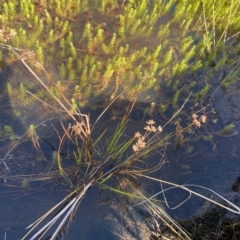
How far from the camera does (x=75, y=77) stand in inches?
131

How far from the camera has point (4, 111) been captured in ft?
10.1

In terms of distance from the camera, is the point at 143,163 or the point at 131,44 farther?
the point at 131,44

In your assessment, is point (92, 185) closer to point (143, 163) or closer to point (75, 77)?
point (143, 163)

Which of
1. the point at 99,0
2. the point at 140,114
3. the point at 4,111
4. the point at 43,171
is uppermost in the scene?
the point at 99,0

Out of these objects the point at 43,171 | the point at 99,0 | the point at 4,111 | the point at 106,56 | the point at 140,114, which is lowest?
the point at 43,171

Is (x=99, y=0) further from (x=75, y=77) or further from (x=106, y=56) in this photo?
(x=75, y=77)

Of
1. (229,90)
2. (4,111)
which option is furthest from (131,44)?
(4,111)

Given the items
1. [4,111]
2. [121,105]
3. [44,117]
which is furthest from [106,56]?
[4,111]

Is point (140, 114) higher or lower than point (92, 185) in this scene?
higher

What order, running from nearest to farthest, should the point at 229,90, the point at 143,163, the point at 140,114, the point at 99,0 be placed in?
the point at 143,163 < the point at 140,114 < the point at 229,90 < the point at 99,0

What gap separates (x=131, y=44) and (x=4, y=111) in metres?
1.54

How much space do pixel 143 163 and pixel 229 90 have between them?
51.9 inches

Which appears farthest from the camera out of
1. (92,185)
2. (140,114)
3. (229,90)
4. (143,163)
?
(229,90)

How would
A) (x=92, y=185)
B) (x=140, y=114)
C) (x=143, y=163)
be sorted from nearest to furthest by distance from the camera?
(x=92, y=185)
(x=143, y=163)
(x=140, y=114)
